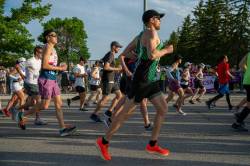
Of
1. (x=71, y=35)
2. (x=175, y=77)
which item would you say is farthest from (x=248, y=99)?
(x=71, y=35)

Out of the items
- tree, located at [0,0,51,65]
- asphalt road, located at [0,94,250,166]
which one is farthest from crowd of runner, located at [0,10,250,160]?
tree, located at [0,0,51,65]

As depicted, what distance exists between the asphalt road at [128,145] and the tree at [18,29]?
70.0 feet

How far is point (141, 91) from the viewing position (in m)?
5.66

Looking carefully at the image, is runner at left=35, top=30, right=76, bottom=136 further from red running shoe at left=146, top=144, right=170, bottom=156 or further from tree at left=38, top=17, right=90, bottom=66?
tree at left=38, top=17, right=90, bottom=66

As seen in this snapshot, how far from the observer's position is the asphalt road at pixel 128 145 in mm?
5561

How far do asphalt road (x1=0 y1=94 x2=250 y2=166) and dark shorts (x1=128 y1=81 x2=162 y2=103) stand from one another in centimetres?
78

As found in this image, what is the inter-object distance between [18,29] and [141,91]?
87.0 feet

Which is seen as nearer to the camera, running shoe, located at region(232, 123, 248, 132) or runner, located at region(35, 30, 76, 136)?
runner, located at region(35, 30, 76, 136)

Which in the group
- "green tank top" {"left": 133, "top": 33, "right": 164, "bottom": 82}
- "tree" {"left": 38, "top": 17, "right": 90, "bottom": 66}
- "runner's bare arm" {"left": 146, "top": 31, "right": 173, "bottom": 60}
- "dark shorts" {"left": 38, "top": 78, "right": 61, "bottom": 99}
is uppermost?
"runner's bare arm" {"left": 146, "top": 31, "right": 173, "bottom": 60}

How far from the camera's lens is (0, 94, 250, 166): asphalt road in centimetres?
556

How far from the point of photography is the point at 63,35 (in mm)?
89000

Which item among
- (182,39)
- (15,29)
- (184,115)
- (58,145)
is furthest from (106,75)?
(182,39)

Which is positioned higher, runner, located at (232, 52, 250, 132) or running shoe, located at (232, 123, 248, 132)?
runner, located at (232, 52, 250, 132)

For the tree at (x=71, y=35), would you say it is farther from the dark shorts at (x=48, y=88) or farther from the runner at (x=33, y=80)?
the dark shorts at (x=48, y=88)
